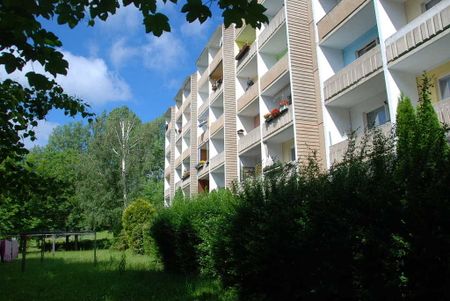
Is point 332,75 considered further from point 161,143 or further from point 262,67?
point 161,143

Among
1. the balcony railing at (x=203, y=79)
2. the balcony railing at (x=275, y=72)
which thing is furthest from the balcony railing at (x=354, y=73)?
the balcony railing at (x=203, y=79)

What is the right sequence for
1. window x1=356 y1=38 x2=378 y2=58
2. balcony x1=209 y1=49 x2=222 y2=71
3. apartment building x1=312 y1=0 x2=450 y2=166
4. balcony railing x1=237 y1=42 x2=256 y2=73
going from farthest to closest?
1. balcony x1=209 y1=49 x2=222 y2=71
2. balcony railing x1=237 y1=42 x2=256 y2=73
3. window x1=356 y1=38 x2=378 y2=58
4. apartment building x1=312 y1=0 x2=450 y2=166

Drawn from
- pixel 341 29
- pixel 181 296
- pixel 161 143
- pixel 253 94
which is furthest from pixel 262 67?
pixel 161 143

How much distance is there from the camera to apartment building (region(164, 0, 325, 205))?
680 inches

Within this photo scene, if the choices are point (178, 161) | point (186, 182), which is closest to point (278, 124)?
point (186, 182)

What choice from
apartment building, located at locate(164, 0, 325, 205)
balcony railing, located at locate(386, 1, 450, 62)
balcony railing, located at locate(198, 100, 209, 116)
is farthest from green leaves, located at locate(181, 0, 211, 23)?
balcony railing, located at locate(198, 100, 209, 116)

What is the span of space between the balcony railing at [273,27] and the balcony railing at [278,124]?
14.8 ft

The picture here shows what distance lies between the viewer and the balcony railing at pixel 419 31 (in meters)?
11.0

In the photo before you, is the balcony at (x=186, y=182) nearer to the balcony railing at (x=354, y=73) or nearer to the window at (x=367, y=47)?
the balcony railing at (x=354, y=73)

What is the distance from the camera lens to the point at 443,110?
36.6 feet

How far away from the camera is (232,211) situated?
9.89m

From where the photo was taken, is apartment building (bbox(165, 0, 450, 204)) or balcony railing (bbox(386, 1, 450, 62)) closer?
balcony railing (bbox(386, 1, 450, 62))

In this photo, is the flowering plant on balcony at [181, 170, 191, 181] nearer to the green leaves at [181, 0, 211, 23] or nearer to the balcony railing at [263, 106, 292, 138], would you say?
the balcony railing at [263, 106, 292, 138]

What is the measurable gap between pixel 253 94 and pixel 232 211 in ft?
41.9
